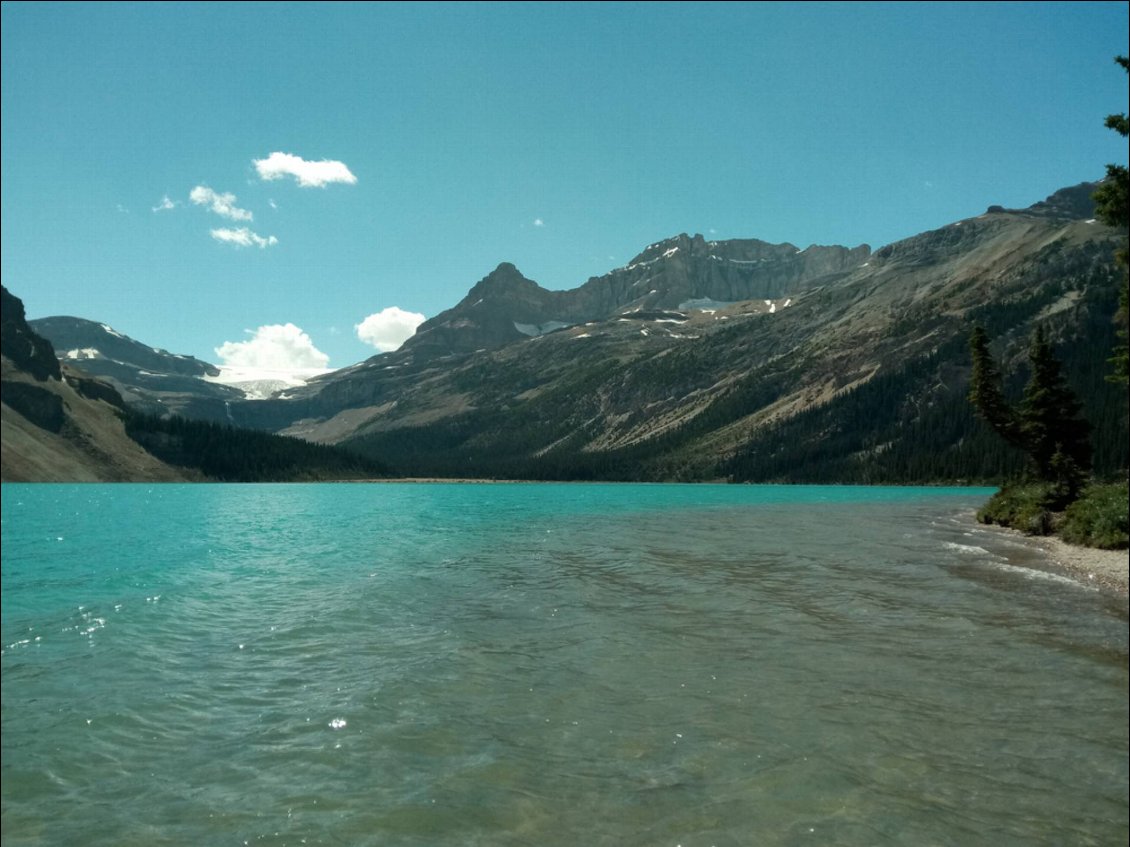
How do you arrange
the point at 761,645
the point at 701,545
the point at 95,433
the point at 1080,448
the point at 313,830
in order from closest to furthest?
the point at 313,830 < the point at 761,645 < the point at 701,545 < the point at 1080,448 < the point at 95,433

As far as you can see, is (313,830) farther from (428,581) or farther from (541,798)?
(428,581)

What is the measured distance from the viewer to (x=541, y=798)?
377 inches

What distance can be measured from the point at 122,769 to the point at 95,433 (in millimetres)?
173326

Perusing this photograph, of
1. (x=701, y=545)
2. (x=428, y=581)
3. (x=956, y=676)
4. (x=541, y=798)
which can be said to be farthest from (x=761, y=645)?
(x=701, y=545)

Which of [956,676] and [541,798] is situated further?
[956,676]

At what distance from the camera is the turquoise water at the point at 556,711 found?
8.78 meters

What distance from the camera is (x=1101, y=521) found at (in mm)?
37375

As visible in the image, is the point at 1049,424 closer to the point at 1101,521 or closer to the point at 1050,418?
the point at 1050,418

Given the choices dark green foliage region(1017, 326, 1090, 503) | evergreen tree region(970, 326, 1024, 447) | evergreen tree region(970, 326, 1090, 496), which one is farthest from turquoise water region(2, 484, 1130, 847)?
evergreen tree region(970, 326, 1024, 447)

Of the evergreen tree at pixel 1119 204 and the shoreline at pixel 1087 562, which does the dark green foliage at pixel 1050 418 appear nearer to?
the shoreline at pixel 1087 562

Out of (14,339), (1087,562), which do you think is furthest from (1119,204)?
(14,339)

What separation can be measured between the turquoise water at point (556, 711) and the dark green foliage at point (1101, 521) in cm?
1090

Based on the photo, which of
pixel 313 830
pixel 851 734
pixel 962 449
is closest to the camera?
pixel 313 830

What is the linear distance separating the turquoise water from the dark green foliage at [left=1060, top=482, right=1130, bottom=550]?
10903mm
